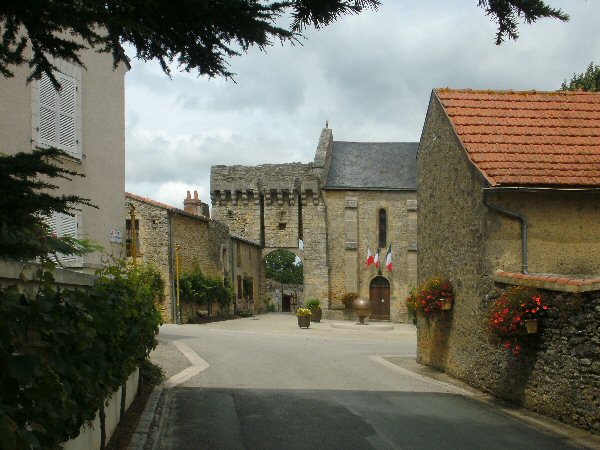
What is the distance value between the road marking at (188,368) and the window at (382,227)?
24409 millimetres

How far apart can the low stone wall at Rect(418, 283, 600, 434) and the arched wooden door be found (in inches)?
1142

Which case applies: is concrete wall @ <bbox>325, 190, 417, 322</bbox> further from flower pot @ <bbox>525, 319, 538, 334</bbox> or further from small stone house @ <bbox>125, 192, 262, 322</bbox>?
flower pot @ <bbox>525, 319, 538, 334</bbox>

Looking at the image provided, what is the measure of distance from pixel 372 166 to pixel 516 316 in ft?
113

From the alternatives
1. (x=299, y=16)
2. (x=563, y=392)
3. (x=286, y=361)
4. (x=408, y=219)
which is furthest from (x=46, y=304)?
(x=408, y=219)

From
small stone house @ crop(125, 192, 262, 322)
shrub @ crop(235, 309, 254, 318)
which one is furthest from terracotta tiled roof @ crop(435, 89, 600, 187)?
shrub @ crop(235, 309, 254, 318)

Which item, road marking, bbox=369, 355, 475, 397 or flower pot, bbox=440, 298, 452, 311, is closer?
road marking, bbox=369, 355, 475, 397

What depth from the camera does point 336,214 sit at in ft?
140

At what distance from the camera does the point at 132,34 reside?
402 centimetres

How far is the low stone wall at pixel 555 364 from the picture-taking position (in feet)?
27.5

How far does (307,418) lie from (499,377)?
3.76m

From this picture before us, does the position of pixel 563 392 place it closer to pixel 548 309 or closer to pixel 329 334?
pixel 548 309

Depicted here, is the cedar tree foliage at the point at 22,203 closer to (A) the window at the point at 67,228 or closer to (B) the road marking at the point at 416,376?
(A) the window at the point at 67,228

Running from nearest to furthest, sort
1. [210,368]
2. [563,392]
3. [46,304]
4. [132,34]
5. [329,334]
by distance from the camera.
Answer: [46,304]
[132,34]
[563,392]
[210,368]
[329,334]

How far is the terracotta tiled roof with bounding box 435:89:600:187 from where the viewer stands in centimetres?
1205
